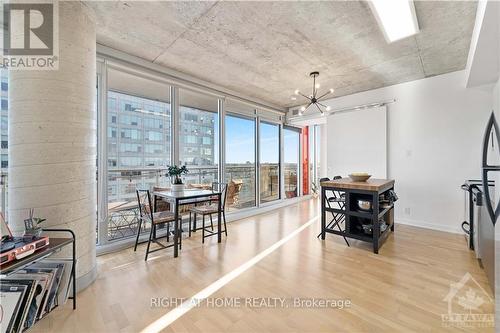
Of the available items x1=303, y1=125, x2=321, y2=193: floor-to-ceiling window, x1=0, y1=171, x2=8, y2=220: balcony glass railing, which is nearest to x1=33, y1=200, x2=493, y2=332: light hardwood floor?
x1=0, y1=171, x2=8, y2=220: balcony glass railing

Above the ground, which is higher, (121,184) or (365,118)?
(365,118)

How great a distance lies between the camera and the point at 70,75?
2.03m

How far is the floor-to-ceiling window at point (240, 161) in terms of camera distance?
485 centimetres

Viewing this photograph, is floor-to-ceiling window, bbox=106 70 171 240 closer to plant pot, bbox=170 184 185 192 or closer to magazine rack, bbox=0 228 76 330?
plant pot, bbox=170 184 185 192

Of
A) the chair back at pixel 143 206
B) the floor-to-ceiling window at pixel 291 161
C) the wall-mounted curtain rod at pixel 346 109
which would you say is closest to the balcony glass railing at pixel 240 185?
the floor-to-ceiling window at pixel 291 161

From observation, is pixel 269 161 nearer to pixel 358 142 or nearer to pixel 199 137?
pixel 358 142

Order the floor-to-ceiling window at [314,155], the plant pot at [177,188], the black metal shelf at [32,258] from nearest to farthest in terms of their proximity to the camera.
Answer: the black metal shelf at [32,258] → the plant pot at [177,188] → the floor-to-ceiling window at [314,155]

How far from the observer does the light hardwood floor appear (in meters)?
1.65

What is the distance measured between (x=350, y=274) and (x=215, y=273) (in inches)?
58.3

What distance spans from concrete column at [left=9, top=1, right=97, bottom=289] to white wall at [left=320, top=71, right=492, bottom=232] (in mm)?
5095

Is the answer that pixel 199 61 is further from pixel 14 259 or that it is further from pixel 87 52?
pixel 14 259

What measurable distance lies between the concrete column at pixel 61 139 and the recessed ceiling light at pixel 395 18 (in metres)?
2.91

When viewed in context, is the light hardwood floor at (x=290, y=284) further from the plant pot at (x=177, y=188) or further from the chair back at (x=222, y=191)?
the plant pot at (x=177, y=188)

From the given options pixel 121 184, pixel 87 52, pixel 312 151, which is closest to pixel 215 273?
pixel 121 184
